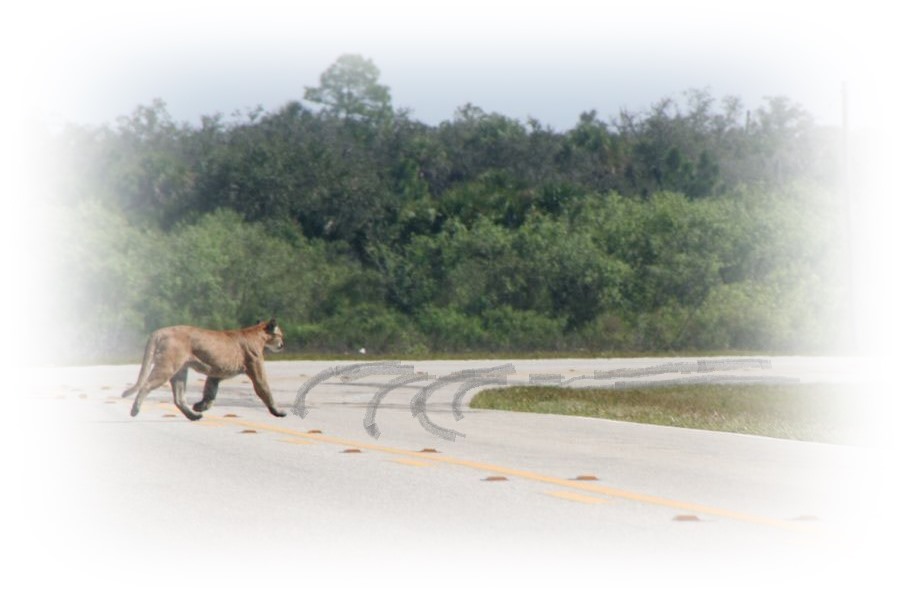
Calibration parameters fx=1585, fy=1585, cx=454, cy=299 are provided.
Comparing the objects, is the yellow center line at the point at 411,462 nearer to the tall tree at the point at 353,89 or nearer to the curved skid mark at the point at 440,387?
the curved skid mark at the point at 440,387

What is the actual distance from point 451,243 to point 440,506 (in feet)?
162

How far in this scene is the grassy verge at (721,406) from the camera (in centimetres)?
1958

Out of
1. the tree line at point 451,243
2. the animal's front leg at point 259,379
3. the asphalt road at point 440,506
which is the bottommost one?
the asphalt road at point 440,506

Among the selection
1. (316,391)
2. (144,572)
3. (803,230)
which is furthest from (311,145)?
(144,572)

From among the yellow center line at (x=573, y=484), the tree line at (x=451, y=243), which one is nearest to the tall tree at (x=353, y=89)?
the tree line at (x=451, y=243)

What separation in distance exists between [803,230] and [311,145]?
23.0m

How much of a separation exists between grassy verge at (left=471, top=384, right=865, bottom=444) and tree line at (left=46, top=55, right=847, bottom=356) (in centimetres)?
2013

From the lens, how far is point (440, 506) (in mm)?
11273

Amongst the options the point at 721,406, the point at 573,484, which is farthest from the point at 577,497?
the point at 721,406

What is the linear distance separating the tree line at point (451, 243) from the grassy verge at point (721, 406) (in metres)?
20.1

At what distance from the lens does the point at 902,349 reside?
45.6 m

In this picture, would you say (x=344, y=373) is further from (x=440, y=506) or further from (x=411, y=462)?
(x=440, y=506)

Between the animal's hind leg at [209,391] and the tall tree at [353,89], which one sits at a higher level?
the tall tree at [353,89]

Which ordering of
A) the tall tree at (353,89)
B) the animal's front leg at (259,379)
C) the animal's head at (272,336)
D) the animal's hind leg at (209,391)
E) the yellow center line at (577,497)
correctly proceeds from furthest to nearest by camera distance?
the tall tree at (353,89), the animal's hind leg at (209,391), the animal's head at (272,336), the animal's front leg at (259,379), the yellow center line at (577,497)
